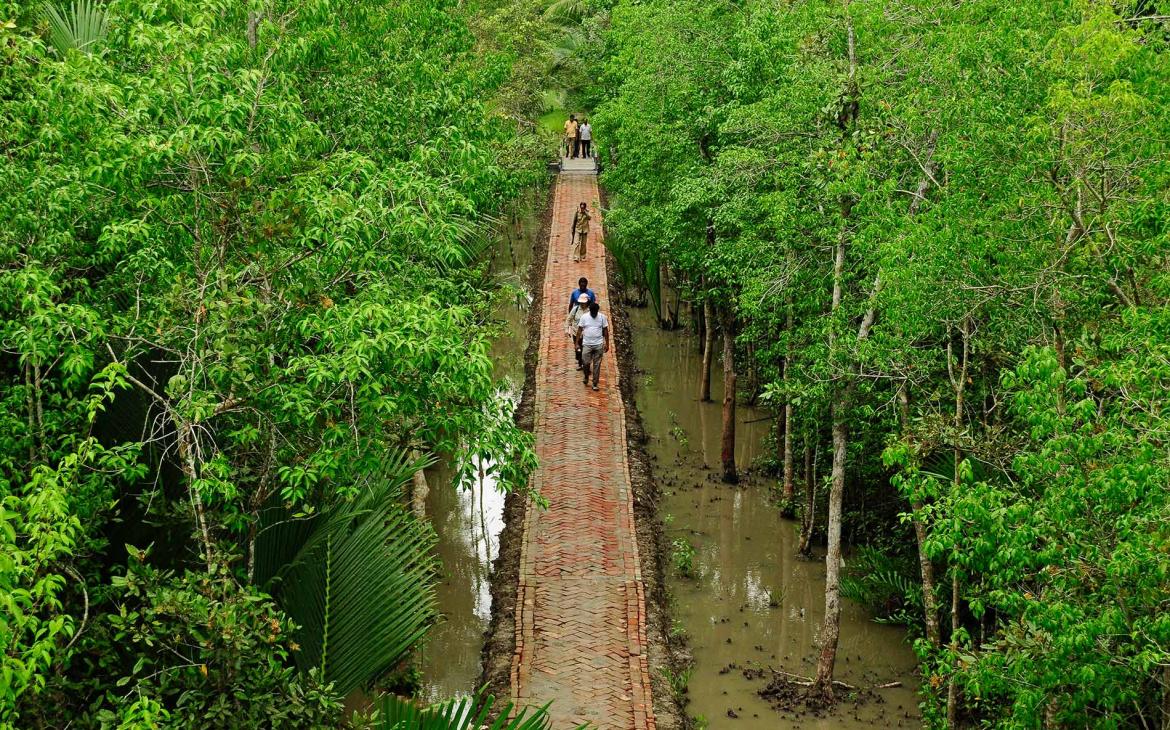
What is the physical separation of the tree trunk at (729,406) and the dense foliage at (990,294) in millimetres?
2383

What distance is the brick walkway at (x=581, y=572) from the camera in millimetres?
10273

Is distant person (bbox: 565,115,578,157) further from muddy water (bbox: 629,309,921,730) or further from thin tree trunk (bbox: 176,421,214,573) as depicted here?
thin tree trunk (bbox: 176,421,214,573)

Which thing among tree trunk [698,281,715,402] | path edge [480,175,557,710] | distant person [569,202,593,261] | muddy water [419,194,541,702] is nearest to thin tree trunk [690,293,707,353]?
tree trunk [698,281,715,402]

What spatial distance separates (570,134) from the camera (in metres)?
38.1

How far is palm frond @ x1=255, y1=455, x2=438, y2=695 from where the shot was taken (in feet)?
21.2

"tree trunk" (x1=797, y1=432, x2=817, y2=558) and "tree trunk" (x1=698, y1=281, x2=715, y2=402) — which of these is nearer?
"tree trunk" (x1=797, y1=432, x2=817, y2=558)

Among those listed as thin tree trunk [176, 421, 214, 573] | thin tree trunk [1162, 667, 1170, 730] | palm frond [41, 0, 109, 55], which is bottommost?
thin tree trunk [1162, 667, 1170, 730]

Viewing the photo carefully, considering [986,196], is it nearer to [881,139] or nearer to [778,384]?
[881,139]

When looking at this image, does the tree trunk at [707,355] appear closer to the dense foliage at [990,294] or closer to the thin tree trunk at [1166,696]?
the dense foliage at [990,294]

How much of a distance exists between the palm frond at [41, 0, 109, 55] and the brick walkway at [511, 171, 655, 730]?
23.0ft

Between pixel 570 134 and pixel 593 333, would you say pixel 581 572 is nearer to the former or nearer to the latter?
pixel 593 333

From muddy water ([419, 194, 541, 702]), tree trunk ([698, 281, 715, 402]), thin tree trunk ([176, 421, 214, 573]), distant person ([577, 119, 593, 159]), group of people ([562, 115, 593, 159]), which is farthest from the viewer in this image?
distant person ([577, 119, 593, 159])

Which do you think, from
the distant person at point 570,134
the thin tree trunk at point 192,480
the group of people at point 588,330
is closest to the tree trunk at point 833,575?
the group of people at point 588,330

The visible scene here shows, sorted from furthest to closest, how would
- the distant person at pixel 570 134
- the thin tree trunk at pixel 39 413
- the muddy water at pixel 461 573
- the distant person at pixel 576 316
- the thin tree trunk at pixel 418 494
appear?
the distant person at pixel 570 134 → the distant person at pixel 576 316 → the thin tree trunk at pixel 418 494 → the muddy water at pixel 461 573 → the thin tree trunk at pixel 39 413
